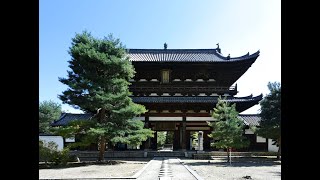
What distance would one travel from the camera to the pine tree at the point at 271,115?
21.4 metres

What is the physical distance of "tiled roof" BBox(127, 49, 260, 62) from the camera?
2750 cm

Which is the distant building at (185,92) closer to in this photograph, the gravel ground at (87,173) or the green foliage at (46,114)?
the gravel ground at (87,173)

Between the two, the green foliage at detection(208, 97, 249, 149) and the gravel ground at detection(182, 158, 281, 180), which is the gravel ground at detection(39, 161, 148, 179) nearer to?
the gravel ground at detection(182, 158, 281, 180)

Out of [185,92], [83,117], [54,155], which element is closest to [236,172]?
[54,155]

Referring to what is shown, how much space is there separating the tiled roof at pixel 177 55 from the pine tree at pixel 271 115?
203 inches

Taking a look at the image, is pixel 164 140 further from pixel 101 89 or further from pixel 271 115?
pixel 101 89

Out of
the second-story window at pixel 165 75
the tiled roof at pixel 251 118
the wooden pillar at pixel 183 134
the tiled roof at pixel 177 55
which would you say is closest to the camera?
the wooden pillar at pixel 183 134

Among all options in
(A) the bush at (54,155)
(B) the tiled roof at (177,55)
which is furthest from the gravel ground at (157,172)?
(B) the tiled roof at (177,55)

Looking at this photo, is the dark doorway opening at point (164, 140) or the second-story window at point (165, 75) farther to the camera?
the dark doorway opening at point (164, 140)

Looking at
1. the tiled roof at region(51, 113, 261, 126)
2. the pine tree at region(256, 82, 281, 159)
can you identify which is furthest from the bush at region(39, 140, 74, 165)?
the pine tree at region(256, 82, 281, 159)

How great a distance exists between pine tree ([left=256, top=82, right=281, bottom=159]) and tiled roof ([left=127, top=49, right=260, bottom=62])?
515 centimetres

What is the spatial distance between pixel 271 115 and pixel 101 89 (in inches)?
531
